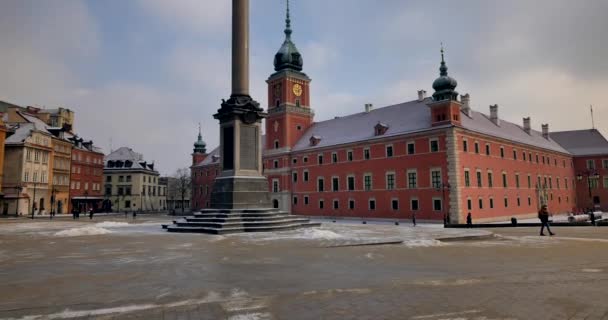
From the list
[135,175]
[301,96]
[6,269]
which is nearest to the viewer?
[6,269]

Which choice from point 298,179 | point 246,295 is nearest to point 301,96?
point 298,179

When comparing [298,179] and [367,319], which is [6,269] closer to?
[367,319]

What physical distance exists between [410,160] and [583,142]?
137 feet

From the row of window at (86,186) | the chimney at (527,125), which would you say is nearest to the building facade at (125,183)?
the row of window at (86,186)

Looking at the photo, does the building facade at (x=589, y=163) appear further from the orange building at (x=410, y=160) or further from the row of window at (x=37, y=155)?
the row of window at (x=37, y=155)

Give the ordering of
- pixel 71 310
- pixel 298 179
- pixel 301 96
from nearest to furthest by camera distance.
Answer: pixel 71 310, pixel 298 179, pixel 301 96

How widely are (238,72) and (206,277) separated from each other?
18.9 meters

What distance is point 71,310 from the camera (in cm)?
616

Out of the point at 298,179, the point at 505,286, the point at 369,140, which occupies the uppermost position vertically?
the point at 369,140

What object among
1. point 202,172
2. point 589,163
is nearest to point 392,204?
point 589,163

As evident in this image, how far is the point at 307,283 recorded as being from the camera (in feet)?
26.6

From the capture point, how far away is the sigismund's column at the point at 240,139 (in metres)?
24.0

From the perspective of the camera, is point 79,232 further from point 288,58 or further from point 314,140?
point 288,58

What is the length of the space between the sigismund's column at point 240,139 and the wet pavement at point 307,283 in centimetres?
1019
